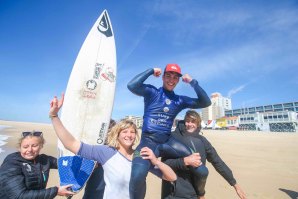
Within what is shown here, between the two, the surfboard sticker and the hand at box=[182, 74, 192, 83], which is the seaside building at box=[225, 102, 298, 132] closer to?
the hand at box=[182, 74, 192, 83]

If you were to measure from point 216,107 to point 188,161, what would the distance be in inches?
6506

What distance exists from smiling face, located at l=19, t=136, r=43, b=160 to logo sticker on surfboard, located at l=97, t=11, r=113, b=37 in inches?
178

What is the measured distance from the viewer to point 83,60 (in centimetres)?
555

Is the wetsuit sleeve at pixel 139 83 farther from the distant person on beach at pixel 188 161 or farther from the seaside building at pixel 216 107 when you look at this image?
the seaside building at pixel 216 107

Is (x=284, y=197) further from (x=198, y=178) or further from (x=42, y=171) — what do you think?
(x=42, y=171)

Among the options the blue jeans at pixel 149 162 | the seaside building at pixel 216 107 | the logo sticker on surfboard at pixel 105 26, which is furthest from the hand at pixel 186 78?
the seaside building at pixel 216 107

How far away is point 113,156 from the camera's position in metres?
2.19

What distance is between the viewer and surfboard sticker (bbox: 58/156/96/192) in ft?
12.6

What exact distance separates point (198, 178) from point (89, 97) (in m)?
3.39

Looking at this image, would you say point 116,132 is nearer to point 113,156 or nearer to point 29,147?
point 113,156

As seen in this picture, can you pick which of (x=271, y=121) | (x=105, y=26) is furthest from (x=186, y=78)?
(x=271, y=121)

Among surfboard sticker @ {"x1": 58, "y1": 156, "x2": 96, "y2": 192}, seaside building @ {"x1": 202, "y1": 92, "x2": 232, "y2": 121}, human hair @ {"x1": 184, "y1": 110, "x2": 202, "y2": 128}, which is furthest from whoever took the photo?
seaside building @ {"x1": 202, "y1": 92, "x2": 232, "y2": 121}

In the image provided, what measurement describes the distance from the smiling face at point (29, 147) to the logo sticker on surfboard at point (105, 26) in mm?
4532

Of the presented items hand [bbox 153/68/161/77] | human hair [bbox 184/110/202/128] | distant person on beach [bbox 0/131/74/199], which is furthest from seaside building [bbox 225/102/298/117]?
distant person on beach [bbox 0/131/74/199]
